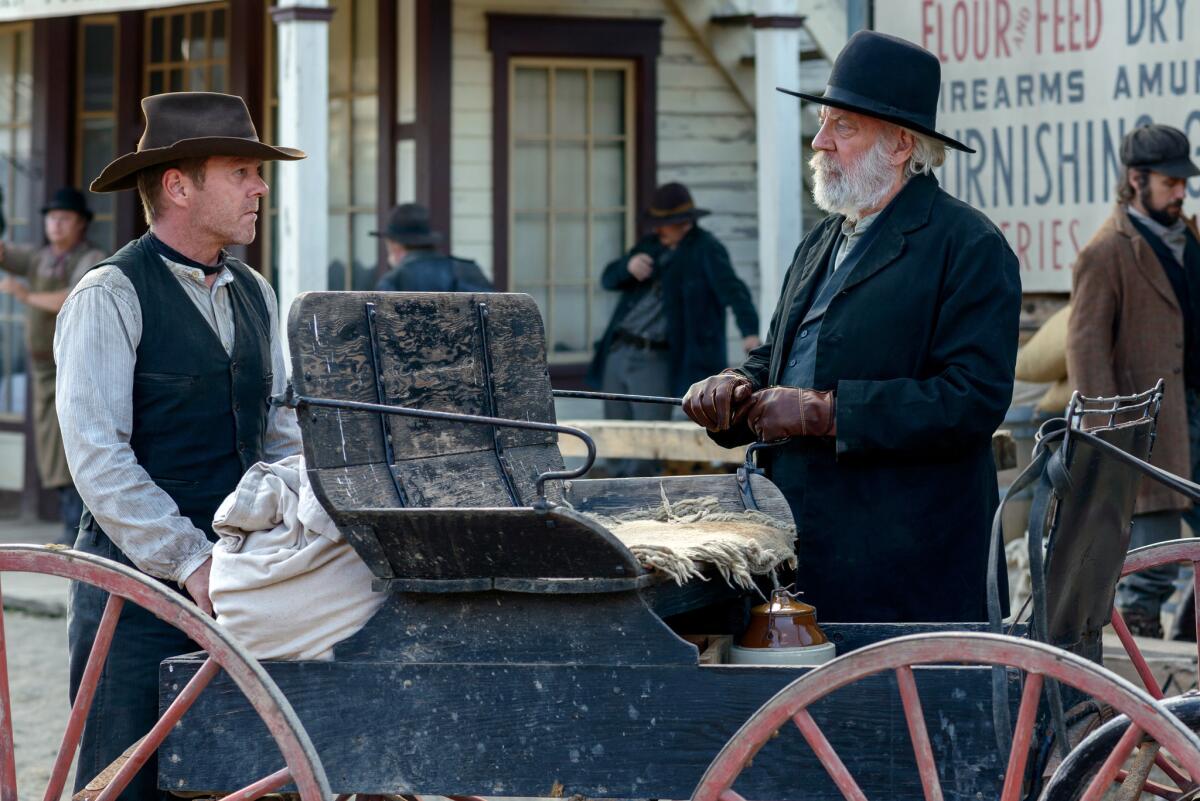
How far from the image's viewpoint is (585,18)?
32.7ft

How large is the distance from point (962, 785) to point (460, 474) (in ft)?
3.82

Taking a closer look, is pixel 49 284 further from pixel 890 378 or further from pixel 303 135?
pixel 890 378

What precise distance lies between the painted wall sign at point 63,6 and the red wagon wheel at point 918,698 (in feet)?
21.0

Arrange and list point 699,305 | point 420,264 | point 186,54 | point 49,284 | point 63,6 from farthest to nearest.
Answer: point 186,54
point 49,284
point 699,305
point 63,6
point 420,264

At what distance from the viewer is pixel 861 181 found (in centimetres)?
359

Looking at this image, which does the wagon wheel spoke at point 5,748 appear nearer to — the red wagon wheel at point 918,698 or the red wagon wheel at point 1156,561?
the red wagon wheel at point 918,698

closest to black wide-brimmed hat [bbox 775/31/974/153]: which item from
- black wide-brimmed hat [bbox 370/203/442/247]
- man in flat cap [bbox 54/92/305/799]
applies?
man in flat cap [bbox 54/92/305/799]

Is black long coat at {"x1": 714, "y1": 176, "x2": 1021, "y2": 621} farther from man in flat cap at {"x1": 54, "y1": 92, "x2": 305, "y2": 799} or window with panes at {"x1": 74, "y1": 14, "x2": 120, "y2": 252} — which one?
window with panes at {"x1": 74, "y1": 14, "x2": 120, "y2": 252}

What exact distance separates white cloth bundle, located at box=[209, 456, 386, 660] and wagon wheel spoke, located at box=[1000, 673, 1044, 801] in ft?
3.55

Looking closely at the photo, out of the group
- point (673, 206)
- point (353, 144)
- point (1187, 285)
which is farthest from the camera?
point (353, 144)

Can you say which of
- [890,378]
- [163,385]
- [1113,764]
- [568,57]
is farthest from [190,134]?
[568,57]

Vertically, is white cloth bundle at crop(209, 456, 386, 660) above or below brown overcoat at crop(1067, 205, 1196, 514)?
below

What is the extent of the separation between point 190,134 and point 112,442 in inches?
26.9

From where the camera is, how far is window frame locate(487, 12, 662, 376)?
9852 millimetres
